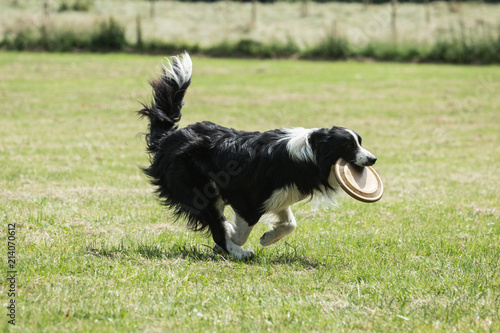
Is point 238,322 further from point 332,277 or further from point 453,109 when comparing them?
point 453,109

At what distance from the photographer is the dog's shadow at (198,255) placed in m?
5.45

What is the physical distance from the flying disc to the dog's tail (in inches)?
73.0

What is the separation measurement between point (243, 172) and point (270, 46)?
24.0 m

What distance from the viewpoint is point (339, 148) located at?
5.24 m

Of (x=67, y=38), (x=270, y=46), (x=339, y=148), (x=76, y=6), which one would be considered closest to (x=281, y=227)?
(x=339, y=148)

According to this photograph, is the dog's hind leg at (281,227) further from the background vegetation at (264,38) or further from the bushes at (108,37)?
the bushes at (108,37)

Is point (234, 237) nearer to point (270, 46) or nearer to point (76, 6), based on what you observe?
point (270, 46)

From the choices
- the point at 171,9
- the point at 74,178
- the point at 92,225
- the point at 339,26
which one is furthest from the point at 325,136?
the point at 171,9

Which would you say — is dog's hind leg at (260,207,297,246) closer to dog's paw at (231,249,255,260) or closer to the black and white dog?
the black and white dog

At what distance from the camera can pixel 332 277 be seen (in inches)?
196

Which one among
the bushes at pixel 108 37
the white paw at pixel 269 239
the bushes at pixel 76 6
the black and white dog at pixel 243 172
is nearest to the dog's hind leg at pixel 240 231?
the black and white dog at pixel 243 172

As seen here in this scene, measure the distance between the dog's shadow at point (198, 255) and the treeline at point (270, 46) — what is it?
22.9 m

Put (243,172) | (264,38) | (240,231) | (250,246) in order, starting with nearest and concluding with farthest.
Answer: (243,172), (240,231), (250,246), (264,38)

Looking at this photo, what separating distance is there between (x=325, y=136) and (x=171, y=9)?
39.2 metres
